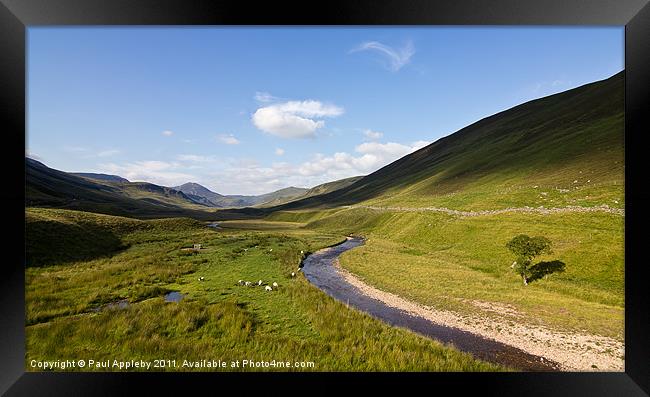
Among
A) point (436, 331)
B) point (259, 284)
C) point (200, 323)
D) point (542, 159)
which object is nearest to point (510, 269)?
point (436, 331)

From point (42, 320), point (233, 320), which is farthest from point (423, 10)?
point (42, 320)

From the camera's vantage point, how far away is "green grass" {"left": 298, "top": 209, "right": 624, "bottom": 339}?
1162 centimetres

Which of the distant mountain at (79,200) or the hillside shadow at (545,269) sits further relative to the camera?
the distant mountain at (79,200)

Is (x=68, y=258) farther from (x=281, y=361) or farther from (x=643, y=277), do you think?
(x=643, y=277)

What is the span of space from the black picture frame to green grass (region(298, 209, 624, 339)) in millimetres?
6199

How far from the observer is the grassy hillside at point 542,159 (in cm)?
2831

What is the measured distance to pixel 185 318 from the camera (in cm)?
940

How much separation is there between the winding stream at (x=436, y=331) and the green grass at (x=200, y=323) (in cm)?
116

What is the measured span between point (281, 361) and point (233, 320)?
314cm

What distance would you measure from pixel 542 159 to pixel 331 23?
61755 millimetres

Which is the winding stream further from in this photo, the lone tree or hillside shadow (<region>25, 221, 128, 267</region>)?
hillside shadow (<region>25, 221, 128, 267</region>)

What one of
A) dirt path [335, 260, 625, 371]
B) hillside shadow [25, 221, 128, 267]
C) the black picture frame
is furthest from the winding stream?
hillside shadow [25, 221, 128, 267]

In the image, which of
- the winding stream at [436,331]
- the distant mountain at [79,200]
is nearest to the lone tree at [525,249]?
the winding stream at [436,331]

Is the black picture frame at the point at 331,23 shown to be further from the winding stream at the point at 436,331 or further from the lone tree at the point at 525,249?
the lone tree at the point at 525,249
